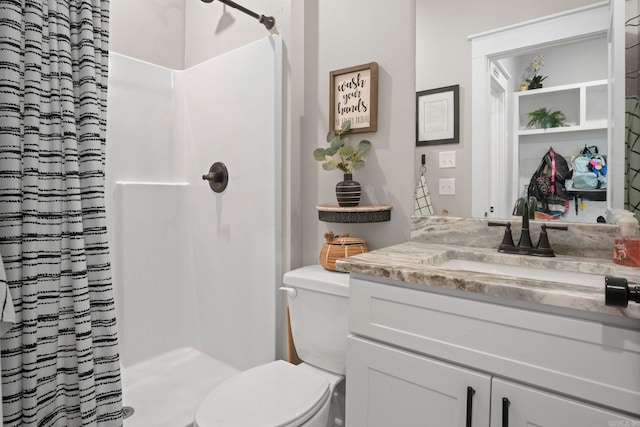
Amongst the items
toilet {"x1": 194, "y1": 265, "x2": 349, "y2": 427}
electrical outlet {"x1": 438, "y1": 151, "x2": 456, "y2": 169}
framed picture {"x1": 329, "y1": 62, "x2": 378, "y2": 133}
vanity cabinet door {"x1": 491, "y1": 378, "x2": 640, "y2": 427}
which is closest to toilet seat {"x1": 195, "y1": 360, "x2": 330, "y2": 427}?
toilet {"x1": 194, "y1": 265, "x2": 349, "y2": 427}

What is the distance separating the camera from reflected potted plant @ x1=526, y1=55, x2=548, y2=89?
4.25 feet

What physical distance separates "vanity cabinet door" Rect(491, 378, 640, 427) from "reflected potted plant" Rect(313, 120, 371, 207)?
0.86m

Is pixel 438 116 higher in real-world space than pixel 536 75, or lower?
lower

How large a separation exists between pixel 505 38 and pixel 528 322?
104 cm

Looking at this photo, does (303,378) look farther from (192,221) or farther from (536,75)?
(536,75)

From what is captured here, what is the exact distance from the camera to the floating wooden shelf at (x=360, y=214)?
1453 mm

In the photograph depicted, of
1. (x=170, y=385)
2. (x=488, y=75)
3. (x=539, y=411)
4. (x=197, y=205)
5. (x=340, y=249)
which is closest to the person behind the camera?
(x=539, y=411)

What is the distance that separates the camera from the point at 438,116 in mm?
1444

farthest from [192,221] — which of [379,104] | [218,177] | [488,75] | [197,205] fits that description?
[488,75]

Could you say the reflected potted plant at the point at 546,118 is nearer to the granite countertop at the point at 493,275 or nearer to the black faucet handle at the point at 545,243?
the black faucet handle at the point at 545,243

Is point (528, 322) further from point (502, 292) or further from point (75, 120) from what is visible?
point (75, 120)

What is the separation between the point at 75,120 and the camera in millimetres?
1054

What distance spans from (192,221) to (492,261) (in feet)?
5.34

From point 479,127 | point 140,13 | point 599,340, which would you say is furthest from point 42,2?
point 599,340
